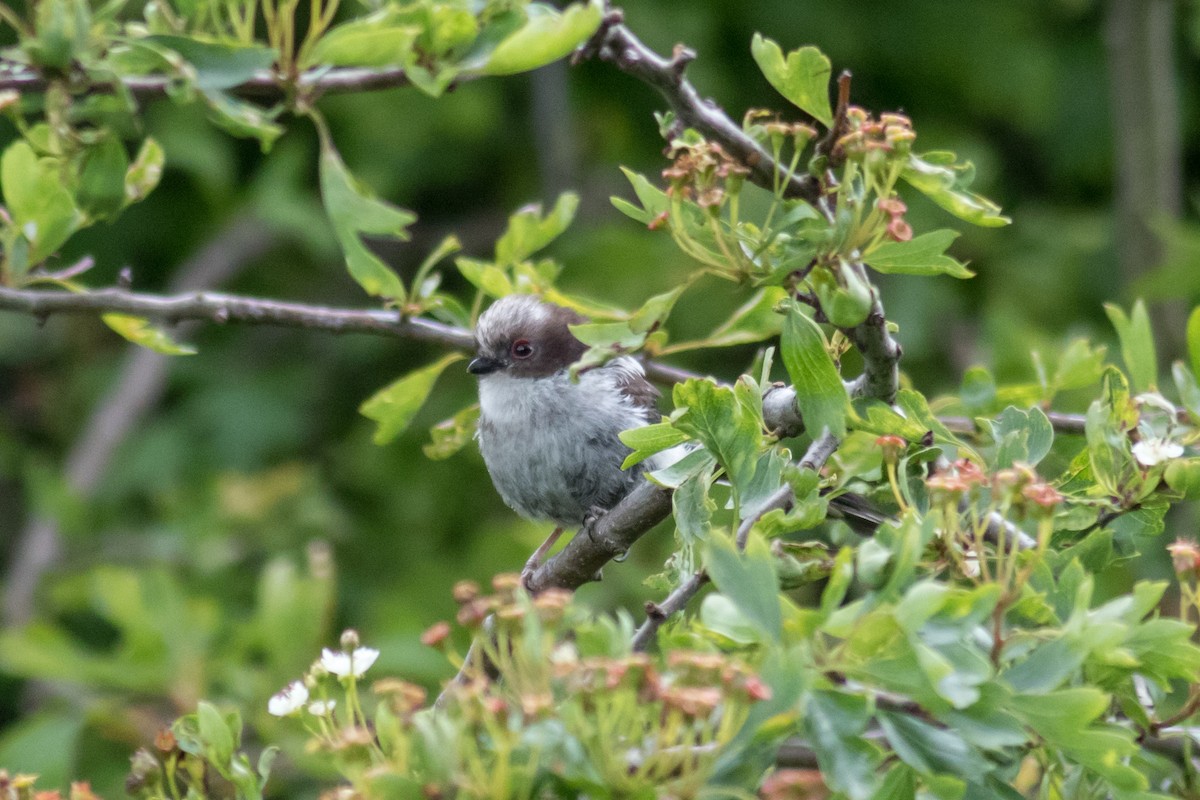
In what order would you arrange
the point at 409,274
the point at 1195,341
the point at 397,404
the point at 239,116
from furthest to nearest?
A: the point at 409,274 < the point at 397,404 < the point at 1195,341 < the point at 239,116

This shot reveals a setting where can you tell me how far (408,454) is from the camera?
7.05 m

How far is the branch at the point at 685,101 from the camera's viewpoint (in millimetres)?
2344

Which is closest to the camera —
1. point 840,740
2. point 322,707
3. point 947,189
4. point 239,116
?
point 840,740

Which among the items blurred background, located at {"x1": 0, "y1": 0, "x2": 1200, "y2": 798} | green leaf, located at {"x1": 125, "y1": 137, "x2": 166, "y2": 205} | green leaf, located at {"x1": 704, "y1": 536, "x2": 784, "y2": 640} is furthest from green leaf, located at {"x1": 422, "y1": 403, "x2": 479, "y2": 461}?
Answer: blurred background, located at {"x1": 0, "y1": 0, "x2": 1200, "y2": 798}

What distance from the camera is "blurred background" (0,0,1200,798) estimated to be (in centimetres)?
627

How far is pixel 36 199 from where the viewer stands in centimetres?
286

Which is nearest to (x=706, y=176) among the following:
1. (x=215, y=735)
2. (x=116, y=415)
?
(x=215, y=735)

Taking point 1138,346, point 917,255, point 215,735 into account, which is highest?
point 917,255

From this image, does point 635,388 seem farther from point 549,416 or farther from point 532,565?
point 532,565

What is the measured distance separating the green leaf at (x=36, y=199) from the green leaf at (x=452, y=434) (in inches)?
39.5

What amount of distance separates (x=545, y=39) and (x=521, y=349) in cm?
187

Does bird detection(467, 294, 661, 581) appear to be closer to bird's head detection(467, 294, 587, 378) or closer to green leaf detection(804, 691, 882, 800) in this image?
bird's head detection(467, 294, 587, 378)

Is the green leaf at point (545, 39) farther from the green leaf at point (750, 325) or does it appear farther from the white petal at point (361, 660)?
the white petal at point (361, 660)

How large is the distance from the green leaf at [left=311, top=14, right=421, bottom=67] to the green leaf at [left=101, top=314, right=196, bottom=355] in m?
0.78
